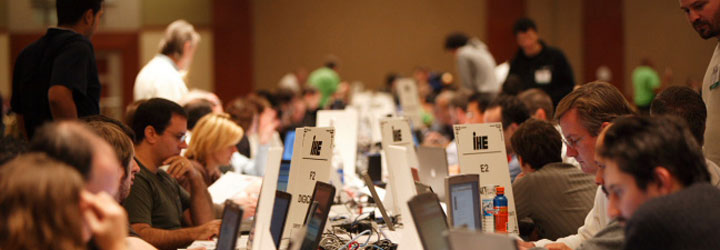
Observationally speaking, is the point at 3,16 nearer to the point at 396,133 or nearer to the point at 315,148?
the point at 396,133

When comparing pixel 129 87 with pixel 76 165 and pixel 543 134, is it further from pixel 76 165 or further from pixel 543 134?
pixel 76 165

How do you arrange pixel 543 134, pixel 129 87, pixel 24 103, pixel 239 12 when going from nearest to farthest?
pixel 543 134, pixel 24 103, pixel 129 87, pixel 239 12

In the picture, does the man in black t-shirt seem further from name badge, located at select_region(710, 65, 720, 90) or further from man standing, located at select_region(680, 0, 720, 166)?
name badge, located at select_region(710, 65, 720, 90)

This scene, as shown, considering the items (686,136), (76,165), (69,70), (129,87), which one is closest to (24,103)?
(69,70)

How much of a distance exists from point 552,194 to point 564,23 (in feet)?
40.0

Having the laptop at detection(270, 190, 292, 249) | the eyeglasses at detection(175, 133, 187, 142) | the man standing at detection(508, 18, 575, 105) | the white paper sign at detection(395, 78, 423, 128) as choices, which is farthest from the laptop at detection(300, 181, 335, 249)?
the white paper sign at detection(395, 78, 423, 128)

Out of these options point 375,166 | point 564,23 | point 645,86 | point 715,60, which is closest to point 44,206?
point 715,60

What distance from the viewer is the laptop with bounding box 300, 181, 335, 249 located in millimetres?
2408

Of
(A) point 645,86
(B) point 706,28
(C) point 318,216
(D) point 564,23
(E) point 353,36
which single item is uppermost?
(D) point 564,23

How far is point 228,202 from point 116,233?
46cm

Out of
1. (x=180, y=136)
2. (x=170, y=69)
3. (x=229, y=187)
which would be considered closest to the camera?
(x=180, y=136)

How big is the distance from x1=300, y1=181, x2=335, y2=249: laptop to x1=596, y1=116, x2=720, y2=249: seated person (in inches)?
35.5

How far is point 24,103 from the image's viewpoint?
3.72 meters

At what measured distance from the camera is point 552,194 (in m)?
3.29
